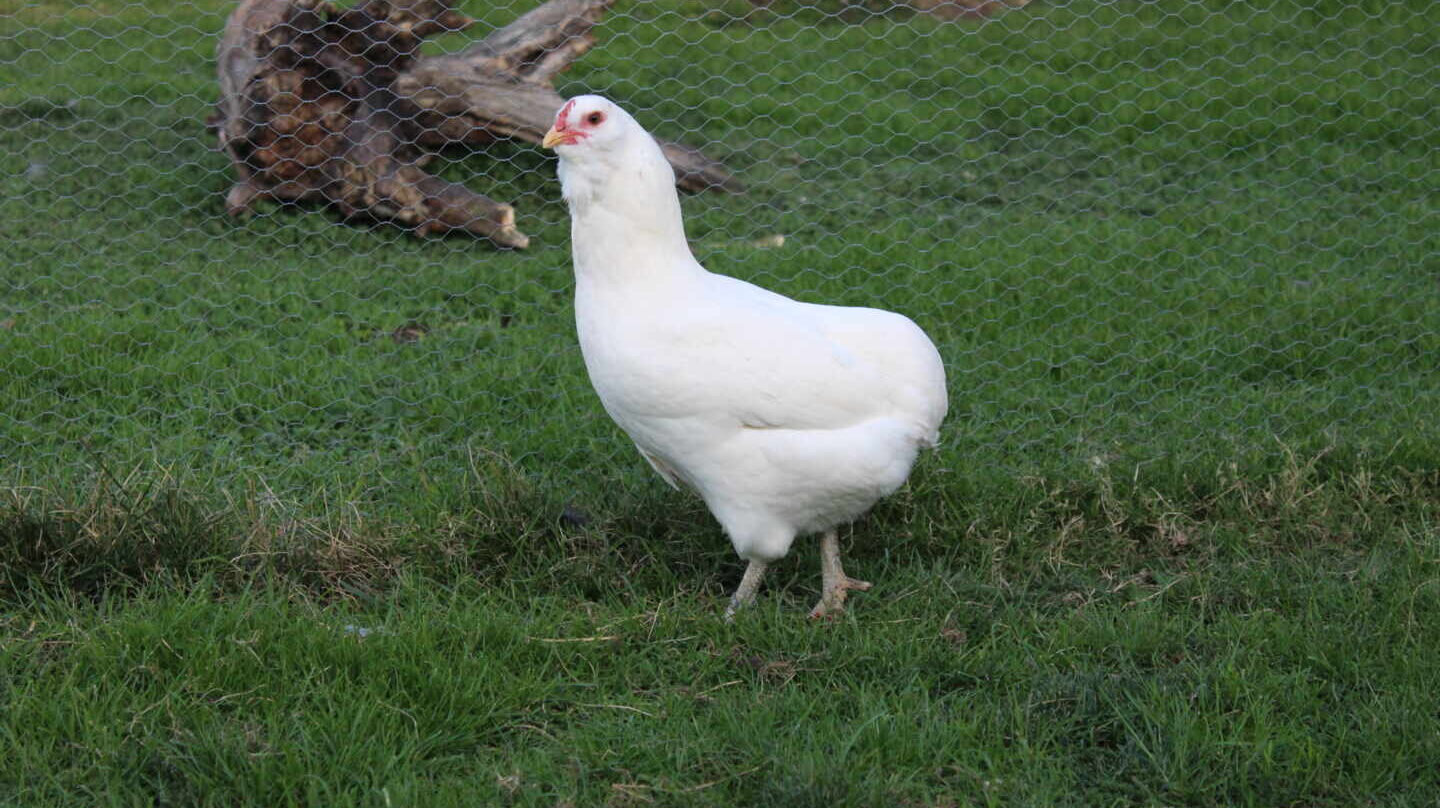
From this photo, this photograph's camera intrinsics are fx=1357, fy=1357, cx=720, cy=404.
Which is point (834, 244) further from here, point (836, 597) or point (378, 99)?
point (836, 597)

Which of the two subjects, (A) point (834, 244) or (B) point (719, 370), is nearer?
(B) point (719, 370)

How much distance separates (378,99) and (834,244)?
6.45 ft

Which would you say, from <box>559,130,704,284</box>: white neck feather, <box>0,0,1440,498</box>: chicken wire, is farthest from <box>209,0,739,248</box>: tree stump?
<box>559,130,704,284</box>: white neck feather

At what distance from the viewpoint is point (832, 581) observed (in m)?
3.41

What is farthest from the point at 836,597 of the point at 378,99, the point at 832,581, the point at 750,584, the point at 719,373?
the point at 378,99

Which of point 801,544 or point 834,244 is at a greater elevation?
point 801,544

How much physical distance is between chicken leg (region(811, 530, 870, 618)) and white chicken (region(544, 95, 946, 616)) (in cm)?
18

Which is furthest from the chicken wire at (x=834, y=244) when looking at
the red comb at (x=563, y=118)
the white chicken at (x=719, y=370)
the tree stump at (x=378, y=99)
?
the red comb at (x=563, y=118)

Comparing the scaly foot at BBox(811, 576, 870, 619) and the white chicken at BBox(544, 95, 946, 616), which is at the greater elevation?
the white chicken at BBox(544, 95, 946, 616)

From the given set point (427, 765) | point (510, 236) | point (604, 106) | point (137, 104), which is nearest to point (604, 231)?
point (604, 106)

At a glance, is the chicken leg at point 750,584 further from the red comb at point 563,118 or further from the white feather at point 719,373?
the red comb at point 563,118

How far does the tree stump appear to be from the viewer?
17.5 feet

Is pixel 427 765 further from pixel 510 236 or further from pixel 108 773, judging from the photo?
pixel 510 236

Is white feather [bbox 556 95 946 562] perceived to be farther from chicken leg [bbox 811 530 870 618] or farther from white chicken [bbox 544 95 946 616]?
chicken leg [bbox 811 530 870 618]
